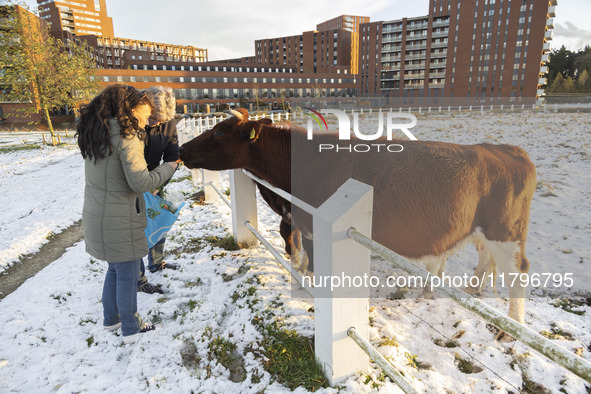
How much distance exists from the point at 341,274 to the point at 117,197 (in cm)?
185

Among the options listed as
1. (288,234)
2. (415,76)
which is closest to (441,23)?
(415,76)

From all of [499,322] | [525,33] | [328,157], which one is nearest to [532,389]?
[499,322]

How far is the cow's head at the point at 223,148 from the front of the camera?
12.1 feet

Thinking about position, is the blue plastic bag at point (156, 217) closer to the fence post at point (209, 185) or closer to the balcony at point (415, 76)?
the fence post at point (209, 185)

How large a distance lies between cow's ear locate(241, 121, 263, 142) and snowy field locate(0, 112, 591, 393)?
42.4 inches

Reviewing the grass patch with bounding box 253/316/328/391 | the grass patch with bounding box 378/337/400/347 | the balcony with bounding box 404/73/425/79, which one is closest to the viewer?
the grass patch with bounding box 253/316/328/391

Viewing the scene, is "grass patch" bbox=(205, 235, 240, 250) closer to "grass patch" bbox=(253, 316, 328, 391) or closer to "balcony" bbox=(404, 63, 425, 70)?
"grass patch" bbox=(253, 316, 328, 391)

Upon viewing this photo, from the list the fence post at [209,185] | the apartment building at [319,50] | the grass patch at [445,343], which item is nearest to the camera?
the grass patch at [445,343]

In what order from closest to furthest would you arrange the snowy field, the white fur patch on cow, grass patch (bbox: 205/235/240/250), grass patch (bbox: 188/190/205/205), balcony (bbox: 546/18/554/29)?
the snowy field → the white fur patch on cow → grass patch (bbox: 205/235/240/250) → grass patch (bbox: 188/190/205/205) → balcony (bbox: 546/18/554/29)

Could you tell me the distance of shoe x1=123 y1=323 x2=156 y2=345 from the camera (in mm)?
2895

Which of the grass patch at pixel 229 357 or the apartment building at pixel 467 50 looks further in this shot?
the apartment building at pixel 467 50

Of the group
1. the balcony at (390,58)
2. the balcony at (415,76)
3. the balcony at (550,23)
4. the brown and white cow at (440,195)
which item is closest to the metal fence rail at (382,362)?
the brown and white cow at (440,195)

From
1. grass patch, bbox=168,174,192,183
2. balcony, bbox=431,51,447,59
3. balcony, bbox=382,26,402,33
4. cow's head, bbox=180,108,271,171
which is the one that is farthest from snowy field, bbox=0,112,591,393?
balcony, bbox=382,26,402,33

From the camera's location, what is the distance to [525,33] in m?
68.0
